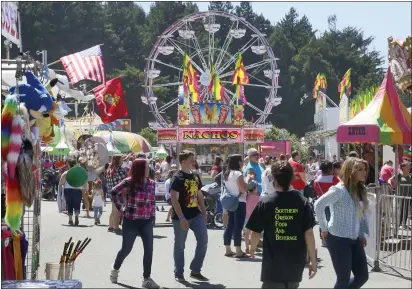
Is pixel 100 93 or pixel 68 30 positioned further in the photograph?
pixel 68 30

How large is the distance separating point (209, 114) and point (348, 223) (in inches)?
1072

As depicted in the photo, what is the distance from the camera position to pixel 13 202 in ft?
16.7

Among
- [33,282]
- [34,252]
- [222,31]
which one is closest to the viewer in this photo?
[33,282]

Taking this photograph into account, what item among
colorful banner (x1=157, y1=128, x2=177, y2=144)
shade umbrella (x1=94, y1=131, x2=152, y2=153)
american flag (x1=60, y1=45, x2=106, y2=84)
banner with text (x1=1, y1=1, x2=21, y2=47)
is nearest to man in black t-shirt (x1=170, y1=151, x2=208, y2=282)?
banner with text (x1=1, y1=1, x2=21, y2=47)

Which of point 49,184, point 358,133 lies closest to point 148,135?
point 49,184

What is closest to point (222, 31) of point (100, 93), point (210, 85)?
point (210, 85)

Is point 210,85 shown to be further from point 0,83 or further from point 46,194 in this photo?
point 0,83

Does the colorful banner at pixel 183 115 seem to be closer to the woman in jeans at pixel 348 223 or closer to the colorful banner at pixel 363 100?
the colorful banner at pixel 363 100

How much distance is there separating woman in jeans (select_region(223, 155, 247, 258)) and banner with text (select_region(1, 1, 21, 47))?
379 cm

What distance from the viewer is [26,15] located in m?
75.5

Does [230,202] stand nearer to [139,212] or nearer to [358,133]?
[358,133]

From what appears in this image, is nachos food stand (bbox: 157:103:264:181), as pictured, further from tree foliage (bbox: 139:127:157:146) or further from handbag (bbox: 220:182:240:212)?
tree foliage (bbox: 139:127:157:146)

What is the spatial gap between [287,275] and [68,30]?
7429cm

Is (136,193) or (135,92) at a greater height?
(135,92)
